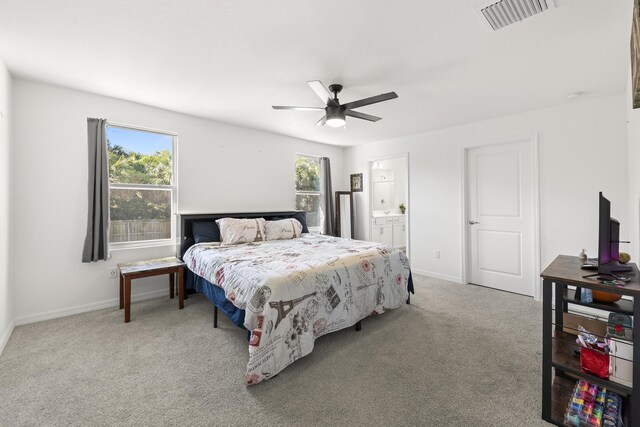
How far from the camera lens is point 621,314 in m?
1.45

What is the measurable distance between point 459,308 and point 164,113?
14.1 ft

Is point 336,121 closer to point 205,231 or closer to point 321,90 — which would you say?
point 321,90

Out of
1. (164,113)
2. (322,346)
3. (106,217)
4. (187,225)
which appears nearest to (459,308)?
(322,346)

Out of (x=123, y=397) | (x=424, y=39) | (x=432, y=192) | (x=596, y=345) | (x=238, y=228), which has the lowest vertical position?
(x=123, y=397)

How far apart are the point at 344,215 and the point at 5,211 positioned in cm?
456

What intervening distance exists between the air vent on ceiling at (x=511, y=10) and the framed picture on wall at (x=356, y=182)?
387cm

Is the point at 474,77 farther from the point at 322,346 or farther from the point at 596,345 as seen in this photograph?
the point at 322,346

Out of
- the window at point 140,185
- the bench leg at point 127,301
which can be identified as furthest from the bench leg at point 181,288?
the window at point 140,185

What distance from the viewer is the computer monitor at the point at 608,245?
1.48 metres

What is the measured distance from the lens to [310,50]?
2184 mm

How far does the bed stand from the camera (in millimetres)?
1919

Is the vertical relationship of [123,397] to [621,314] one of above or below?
below

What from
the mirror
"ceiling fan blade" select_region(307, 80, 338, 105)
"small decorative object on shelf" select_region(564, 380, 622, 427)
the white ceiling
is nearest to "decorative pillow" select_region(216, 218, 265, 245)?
the white ceiling

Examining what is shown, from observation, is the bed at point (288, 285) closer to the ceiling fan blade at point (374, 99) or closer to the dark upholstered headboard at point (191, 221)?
the dark upholstered headboard at point (191, 221)
